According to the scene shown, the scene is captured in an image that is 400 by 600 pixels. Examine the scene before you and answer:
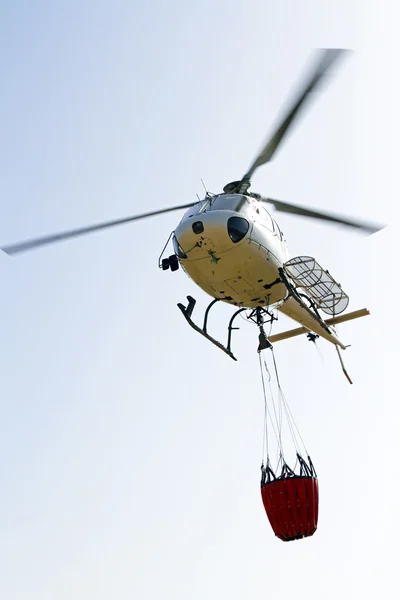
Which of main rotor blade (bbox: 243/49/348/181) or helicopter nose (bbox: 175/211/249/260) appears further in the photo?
helicopter nose (bbox: 175/211/249/260)

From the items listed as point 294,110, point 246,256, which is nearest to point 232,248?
point 246,256

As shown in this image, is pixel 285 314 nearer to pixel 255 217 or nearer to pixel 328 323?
pixel 328 323

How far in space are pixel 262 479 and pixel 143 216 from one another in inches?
275

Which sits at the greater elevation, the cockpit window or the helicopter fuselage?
the cockpit window

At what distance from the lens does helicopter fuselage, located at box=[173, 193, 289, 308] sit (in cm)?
1600

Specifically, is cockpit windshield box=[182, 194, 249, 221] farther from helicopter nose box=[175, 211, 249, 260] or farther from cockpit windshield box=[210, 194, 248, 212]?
helicopter nose box=[175, 211, 249, 260]

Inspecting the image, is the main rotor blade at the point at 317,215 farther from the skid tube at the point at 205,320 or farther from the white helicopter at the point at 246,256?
the skid tube at the point at 205,320

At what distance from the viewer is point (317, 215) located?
684 inches

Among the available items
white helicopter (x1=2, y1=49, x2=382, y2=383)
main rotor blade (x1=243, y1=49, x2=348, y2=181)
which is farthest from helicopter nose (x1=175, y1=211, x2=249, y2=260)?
main rotor blade (x1=243, y1=49, x2=348, y2=181)

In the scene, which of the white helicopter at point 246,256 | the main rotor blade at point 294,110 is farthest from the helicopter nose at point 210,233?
the main rotor blade at point 294,110

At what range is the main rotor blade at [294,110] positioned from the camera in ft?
40.9

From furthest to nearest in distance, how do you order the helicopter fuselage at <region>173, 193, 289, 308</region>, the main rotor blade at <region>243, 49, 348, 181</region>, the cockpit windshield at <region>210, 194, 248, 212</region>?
1. the cockpit windshield at <region>210, 194, 248, 212</region>
2. the helicopter fuselage at <region>173, 193, 289, 308</region>
3. the main rotor blade at <region>243, 49, 348, 181</region>

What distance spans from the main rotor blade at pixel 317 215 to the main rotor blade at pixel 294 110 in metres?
1.63

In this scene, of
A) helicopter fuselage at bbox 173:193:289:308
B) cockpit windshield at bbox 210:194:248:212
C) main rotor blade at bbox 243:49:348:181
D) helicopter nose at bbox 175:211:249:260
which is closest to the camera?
main rotor blade at bbox 243:49:348:181
